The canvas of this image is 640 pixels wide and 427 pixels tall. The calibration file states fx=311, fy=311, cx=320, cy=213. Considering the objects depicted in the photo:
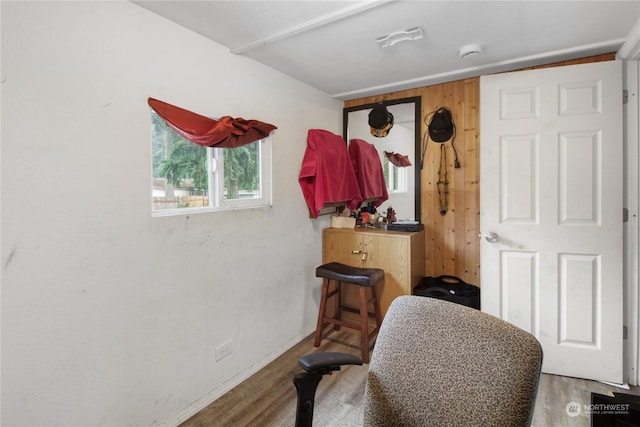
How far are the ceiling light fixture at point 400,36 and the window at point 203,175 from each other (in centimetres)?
104

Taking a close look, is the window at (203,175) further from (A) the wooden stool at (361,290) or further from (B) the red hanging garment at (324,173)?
(A) the wooden stool at (361,290)

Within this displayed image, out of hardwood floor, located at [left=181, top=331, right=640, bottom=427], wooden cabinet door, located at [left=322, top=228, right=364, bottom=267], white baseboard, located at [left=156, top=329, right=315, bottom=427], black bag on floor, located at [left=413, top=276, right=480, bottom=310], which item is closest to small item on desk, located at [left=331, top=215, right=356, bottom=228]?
wooden cabinet door, located at [left=322, top=228, right=364, bottom=267]

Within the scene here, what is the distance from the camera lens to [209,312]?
6.31 ft

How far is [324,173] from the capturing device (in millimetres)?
2674

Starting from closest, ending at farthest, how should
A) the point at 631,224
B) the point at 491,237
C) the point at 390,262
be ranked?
the point at 631,224 < the point at 491,237 < the point at 390,262

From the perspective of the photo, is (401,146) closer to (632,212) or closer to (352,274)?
(352,274)

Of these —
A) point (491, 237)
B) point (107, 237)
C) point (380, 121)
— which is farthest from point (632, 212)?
point (107, 237)

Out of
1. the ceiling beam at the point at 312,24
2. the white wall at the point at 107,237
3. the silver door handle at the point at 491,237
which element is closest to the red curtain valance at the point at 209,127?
the white wall at the point at 107,237

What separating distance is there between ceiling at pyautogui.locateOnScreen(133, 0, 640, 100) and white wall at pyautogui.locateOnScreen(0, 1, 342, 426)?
0.24 m

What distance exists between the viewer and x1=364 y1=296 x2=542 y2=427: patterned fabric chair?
843mm

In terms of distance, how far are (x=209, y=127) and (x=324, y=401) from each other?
1812mm

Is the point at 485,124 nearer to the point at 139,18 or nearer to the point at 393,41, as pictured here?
the point at 393,41

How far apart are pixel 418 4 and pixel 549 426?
2.34m
